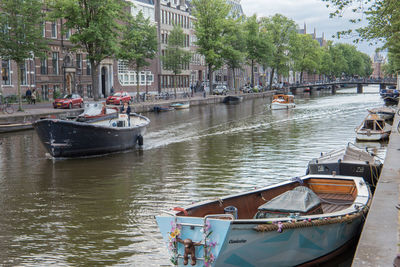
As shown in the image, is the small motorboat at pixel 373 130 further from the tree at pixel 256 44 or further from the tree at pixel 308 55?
the tree at pixel 308 55

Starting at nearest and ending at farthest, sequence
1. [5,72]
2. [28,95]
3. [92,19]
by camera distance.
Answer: [92,19], [5,72], [28,95]

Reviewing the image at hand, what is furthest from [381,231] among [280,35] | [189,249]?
[280,35]

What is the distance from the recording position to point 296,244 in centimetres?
970

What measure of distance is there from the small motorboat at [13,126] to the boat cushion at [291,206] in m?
28.2

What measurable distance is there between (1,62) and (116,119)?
77.4ft

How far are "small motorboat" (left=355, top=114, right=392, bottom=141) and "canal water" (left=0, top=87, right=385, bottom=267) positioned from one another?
0.98 meters

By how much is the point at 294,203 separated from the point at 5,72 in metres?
43.3

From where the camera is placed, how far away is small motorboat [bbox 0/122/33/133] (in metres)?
35.0

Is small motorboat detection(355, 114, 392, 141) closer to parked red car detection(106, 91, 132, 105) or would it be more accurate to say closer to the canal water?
the canal water

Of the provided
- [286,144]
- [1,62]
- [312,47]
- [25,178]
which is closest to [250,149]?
[286,144]

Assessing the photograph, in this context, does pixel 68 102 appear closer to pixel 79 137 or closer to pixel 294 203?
pixel 79 137

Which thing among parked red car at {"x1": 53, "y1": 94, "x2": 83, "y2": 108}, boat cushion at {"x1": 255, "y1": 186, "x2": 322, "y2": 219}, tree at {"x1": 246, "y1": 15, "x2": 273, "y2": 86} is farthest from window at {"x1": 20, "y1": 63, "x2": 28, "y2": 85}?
tree at {"x1": 246, "y1": 15, "x2": 273, "y2": 86}

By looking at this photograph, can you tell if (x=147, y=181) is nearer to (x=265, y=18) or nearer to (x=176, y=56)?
(x=176, y=56)

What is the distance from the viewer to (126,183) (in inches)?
771
